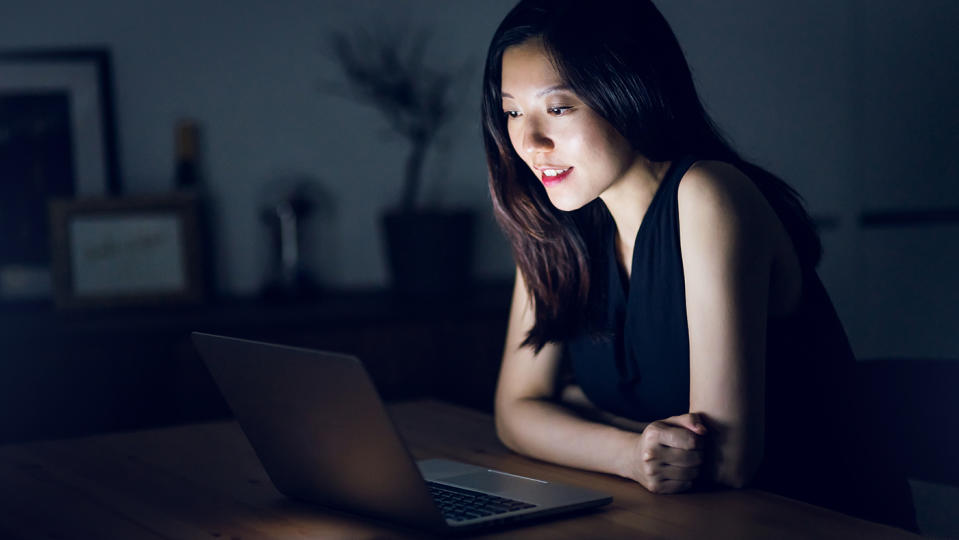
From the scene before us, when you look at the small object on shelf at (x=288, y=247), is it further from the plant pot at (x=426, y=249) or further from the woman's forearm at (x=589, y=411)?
the woman's forearm at (x=589, y=411)

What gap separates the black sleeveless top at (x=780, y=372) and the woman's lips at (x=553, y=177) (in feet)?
0.44

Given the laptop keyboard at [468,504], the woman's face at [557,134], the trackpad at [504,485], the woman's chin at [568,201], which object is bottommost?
the trackpad at [504,485]

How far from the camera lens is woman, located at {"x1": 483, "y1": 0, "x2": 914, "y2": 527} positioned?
124 centimetres

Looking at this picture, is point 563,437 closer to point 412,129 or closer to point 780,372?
point 780,372

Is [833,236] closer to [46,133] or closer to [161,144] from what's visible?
[161,144]

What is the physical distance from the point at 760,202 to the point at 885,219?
1.00m

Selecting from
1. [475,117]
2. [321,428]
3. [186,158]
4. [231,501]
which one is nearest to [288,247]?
[186,158]

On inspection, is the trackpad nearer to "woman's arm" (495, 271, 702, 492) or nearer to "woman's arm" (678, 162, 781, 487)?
"woman's arm" (495, 271, 702, 492)

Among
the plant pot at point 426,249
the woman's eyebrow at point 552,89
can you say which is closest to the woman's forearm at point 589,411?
the woman's eyebrow at point 552,89

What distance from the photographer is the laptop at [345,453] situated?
3.08 ft

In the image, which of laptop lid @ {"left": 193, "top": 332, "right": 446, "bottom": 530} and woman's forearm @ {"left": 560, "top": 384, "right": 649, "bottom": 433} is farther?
woman's forearm @ {"left": 560, "top": 384, "right": 649, "bottom": 433}

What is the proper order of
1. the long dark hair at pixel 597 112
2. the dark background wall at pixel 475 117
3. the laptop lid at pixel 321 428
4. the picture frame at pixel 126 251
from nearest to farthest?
1. the laptop lid at pixel 321 428
2. the long dark hair at pixel 597 112
3. the dark background wall at pixel 475 117
4. the picture frame at pixel 126 251

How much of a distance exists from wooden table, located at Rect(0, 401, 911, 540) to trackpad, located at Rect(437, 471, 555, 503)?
0.06 m

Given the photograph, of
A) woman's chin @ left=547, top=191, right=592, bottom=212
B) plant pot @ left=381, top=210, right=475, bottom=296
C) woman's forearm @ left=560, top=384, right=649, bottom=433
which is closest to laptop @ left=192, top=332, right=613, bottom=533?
woman's forearm @ left=560, top=384, right=649, bottom=433
